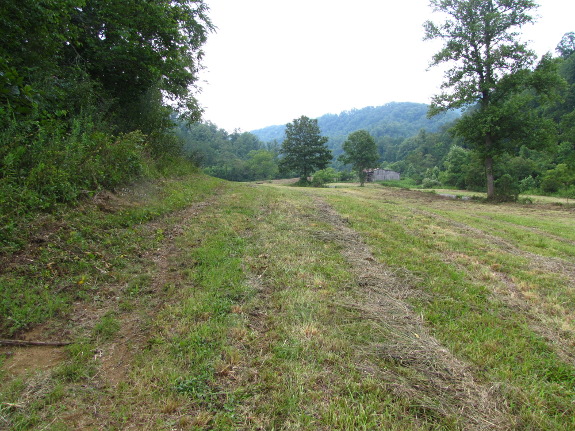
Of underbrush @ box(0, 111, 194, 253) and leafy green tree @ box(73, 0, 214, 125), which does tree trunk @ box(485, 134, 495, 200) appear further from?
underbrush @ box(0, 111, 194, 253)

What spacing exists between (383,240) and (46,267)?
5.56m

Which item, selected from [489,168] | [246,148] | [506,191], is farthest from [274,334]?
[246,148]

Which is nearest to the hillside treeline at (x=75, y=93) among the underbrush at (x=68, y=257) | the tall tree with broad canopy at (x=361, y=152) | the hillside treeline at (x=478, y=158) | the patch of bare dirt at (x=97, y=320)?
the underbrush at (x=68, y=257)

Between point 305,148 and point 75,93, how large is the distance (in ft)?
122

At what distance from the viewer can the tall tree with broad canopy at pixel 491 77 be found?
54.8 feet

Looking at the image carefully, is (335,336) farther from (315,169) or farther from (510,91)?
(315,169)

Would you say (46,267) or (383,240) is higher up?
(46,267)

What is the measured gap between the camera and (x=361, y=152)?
3478 cm

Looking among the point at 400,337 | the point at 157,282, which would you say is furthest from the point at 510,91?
the point at 157,282

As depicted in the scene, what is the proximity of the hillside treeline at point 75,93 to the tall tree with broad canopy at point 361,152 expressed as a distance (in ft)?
86.2

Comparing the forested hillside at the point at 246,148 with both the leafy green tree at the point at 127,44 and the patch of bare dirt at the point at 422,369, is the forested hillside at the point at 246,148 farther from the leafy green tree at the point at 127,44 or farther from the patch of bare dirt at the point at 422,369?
the patch of bare dirt at the point at 422,369

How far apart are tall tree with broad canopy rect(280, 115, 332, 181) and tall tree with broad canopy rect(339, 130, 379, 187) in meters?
7.60

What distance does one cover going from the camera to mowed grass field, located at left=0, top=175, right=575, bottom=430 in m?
1.91

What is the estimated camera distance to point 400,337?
2.66 metres
